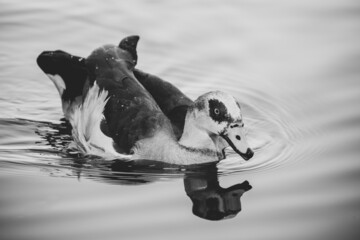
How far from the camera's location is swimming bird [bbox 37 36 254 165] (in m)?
9.99

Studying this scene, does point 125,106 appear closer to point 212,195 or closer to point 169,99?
point 169,99

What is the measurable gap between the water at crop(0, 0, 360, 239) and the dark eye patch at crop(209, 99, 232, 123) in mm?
700

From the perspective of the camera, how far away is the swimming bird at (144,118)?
32.8 feet

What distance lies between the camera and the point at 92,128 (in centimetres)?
1104

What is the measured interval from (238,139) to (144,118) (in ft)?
4.18

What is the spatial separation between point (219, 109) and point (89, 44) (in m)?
4.52

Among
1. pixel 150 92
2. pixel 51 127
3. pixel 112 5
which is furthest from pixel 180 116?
pixel 112 5

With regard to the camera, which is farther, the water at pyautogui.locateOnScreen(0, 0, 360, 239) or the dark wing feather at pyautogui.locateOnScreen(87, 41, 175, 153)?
the dark wing feather at pyautogui.locateOnScreen(87, 41, 175, 153)

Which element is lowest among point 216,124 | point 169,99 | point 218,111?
point 216,124

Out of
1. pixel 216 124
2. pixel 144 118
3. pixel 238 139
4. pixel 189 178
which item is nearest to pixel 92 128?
pixel 144 118

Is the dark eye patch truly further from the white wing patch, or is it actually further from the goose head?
the white wing patch

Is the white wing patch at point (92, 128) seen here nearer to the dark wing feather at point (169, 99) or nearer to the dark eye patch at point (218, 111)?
the dark wing feather at point (169, 99)

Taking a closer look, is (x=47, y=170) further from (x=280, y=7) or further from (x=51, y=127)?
(x=280, y=7)

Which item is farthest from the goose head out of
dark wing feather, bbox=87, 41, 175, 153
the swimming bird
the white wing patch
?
the white wing patch
